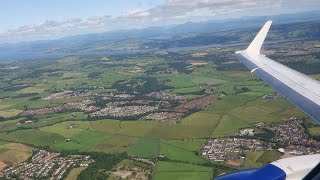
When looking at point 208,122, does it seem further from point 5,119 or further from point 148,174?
point 5,119

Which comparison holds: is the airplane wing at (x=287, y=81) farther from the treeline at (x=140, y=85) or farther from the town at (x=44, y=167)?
the treeline at (x=140, y=85)

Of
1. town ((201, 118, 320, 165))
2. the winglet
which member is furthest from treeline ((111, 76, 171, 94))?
the winglet

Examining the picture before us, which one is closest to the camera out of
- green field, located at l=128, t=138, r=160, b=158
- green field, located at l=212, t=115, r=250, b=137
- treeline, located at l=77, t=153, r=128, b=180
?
treeline, located at l=77, t=153, r=128, b=180

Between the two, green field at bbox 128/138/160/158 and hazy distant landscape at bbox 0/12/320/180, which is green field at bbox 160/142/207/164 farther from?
green field at bbox 128/138/160/158

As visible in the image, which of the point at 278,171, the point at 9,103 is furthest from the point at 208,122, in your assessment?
the point at 9,103

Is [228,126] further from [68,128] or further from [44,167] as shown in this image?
[68,128]

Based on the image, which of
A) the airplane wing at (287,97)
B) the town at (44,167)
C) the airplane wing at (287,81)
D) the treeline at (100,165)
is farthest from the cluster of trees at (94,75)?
the airplane wing at (287,97)

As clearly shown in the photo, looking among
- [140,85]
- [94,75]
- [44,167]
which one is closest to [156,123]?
[44,167]
